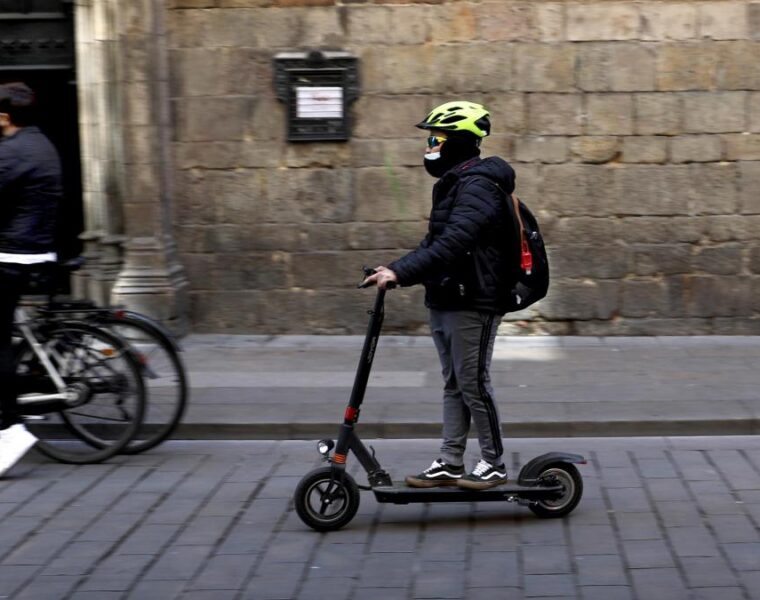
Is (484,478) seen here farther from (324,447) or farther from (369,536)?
(324,447)

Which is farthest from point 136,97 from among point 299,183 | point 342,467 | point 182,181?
point 342,467

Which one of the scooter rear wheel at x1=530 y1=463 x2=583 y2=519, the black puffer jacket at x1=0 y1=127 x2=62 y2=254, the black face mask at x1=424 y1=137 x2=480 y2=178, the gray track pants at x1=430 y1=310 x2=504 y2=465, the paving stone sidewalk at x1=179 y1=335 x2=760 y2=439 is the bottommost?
the paving stone sidewalk at x1=179 y1=335 x2=760 y2=439

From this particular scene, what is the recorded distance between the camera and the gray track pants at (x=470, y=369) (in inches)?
216

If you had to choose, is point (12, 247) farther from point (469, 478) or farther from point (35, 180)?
point (469, 478)

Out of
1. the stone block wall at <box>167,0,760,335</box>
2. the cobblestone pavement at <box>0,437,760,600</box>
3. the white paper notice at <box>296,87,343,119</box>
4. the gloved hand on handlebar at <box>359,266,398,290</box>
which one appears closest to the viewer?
the cobblestone pavement at <box>0,437,760,600</box>

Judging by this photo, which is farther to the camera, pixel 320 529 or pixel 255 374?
pixel 255 374

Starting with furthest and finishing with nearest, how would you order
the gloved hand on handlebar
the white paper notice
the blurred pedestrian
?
the white paper notice < the blurred pedestrian < the gloved hand on handlebar

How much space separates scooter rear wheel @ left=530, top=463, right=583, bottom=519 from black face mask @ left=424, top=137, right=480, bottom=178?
4.22 ft

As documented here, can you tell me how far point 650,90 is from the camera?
→ 1002 centimetres

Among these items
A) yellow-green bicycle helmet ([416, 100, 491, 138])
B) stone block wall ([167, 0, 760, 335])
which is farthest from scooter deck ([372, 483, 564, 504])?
stone block wall ([167, 0, 760, 335])

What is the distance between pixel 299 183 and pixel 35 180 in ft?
12.9

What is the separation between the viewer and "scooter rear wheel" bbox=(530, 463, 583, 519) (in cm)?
551

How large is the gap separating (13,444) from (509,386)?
3.18 metres

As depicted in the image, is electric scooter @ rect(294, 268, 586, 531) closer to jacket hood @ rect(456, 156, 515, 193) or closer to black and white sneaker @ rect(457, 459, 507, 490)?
black and white sneaker @ rect(457, 459, 507, 490)
